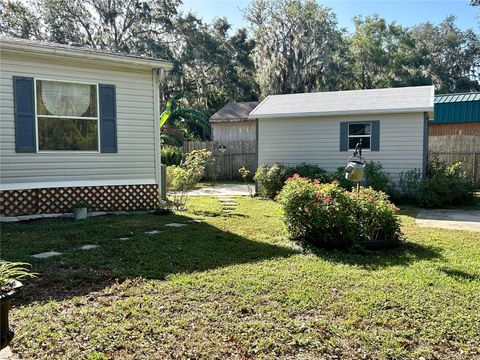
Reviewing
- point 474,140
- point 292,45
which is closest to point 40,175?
point 474,140

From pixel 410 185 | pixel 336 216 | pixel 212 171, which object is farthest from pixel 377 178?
pixel 212 171

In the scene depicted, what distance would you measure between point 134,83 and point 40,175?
2759 millimetres

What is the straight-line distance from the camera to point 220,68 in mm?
29297

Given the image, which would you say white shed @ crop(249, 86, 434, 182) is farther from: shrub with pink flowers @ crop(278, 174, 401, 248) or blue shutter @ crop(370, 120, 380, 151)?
shrub with pink flowers @ crop(278, 174, 401, 248)

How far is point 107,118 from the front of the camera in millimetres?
8414

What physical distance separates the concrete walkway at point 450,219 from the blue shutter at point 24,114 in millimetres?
7901

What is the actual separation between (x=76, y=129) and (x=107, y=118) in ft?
2.18

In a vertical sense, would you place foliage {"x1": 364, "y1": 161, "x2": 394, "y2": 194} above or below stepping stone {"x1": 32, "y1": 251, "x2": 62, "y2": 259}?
above

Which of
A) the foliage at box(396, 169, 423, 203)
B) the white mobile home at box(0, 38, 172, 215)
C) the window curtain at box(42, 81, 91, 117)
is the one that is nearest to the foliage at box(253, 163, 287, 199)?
the foliage at box(396, 169, 423, 203)

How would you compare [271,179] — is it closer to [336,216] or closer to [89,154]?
[89,154]

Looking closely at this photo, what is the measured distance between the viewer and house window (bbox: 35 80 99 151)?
7.81m

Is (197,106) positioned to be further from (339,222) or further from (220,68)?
(339,222)

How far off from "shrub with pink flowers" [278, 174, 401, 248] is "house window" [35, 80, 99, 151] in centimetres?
463

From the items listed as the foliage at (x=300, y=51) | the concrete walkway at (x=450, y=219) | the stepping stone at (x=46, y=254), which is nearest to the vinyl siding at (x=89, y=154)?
the stepping stone at (x=46, y=254)
